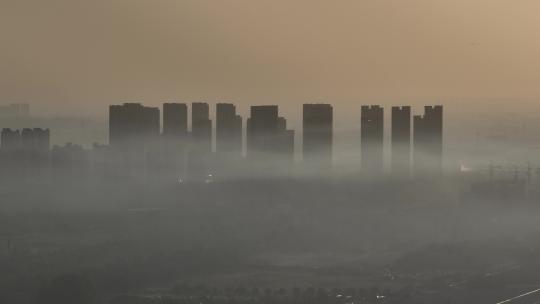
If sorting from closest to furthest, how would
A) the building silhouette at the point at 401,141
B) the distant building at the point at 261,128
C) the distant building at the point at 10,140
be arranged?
the distant building at the point at 10,140 → the distant building at the point at 261,128 → the building silhouette at the point at 401,141

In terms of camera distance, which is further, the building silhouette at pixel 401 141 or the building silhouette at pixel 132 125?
the building silhouette at pixel 401 141

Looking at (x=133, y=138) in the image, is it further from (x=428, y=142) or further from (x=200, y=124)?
(x=428, y=142)

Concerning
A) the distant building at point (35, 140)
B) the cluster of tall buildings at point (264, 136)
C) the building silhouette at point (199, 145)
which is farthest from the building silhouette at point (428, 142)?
the distant building at point (35, 140)

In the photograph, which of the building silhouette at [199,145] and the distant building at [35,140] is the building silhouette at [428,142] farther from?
the distant building at [35,140]

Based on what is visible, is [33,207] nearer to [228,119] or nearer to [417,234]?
[228,119]

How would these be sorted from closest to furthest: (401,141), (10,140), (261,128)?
1. (10,140)
2. (261,128)
3. (401,141)

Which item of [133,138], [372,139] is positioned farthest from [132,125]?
[372,139]
